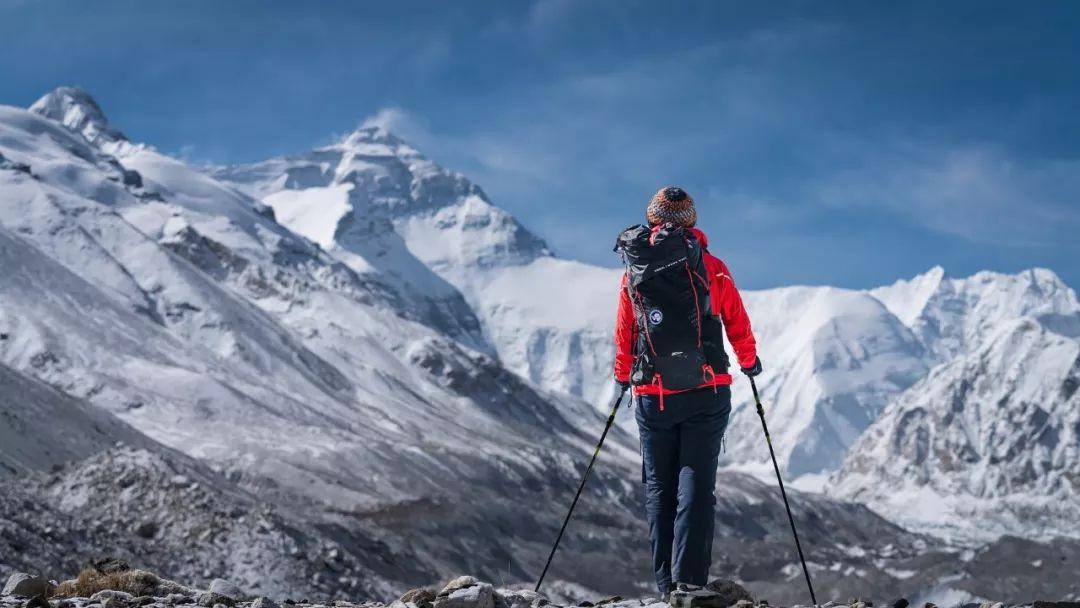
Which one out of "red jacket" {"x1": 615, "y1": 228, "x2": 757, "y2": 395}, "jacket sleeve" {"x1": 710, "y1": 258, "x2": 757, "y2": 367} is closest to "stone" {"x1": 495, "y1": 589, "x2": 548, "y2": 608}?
"red jacket" {"x1": 615, "y1": 228, "x2": 757, "y2": 395}

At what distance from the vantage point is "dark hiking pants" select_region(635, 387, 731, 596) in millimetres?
11078

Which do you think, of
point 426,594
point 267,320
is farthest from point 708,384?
point 267,320

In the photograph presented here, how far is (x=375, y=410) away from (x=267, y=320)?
22816 millimetres

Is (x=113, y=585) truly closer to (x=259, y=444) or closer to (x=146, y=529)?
(x=146, y=529)

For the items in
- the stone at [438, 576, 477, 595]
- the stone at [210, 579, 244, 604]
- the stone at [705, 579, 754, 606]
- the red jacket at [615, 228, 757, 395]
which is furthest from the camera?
the stone at [210, 579, 244, 604]

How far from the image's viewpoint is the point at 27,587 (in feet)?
38.4

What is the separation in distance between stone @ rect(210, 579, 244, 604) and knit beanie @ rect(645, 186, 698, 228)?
5493 millimetres

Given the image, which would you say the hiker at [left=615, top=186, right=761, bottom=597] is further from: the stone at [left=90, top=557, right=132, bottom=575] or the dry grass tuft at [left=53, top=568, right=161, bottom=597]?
the stone at [left=90, top=557, right=132, bottom=575]

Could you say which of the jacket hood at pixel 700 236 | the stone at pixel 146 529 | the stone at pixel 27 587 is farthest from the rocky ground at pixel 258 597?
the stone at pixel 146 529

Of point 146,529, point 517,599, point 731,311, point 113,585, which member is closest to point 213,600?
point 113,585

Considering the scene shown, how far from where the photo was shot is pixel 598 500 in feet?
557

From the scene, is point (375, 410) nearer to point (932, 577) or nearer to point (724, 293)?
point (932, 577)

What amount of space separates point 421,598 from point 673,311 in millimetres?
3576

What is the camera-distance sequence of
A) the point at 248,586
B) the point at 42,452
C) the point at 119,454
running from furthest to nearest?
the point at 42,452, the point at 119,454, the point at 248,586
